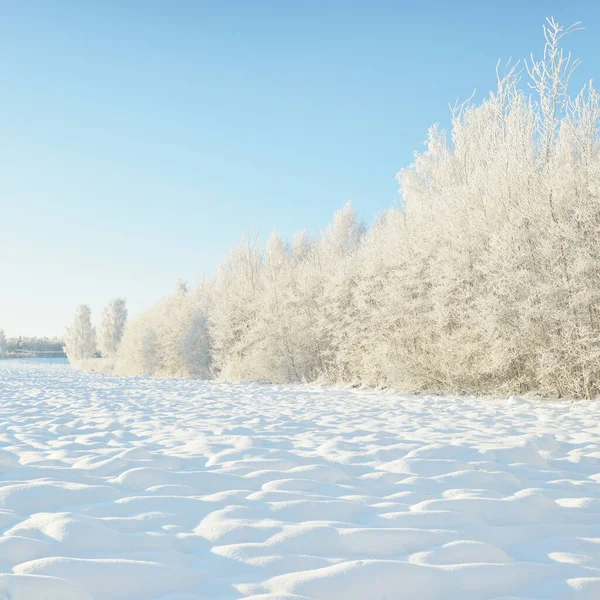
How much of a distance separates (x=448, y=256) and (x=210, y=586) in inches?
347

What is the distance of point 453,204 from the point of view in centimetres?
1076

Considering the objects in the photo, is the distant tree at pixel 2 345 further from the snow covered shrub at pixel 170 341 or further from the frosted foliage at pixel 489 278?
the frosted foliage at pixel 489 278

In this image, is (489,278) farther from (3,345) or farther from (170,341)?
(3,345)

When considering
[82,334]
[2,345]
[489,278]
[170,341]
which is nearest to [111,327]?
[82,334]

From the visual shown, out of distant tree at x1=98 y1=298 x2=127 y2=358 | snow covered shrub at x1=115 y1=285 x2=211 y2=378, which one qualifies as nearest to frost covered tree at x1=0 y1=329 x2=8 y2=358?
distant tree at x1=98 y1=298 x2=127 y2=358

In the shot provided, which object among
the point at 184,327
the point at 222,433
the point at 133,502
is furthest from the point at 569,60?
the point at 184,327

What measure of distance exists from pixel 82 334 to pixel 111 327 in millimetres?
9487

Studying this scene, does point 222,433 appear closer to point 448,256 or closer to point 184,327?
point 448,256

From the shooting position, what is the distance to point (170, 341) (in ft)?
75.8

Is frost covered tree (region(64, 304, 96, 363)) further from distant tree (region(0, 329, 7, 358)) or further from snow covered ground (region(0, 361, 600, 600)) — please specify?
snow covered ground (region(0, 361, 600, 600))

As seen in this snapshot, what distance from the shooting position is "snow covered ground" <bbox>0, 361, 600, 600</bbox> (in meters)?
1.88

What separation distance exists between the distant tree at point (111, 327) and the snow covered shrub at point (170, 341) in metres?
16.9

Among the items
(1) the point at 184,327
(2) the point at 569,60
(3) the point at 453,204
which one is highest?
(2) the point at 569,60

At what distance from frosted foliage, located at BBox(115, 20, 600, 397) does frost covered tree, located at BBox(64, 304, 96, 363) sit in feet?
144
